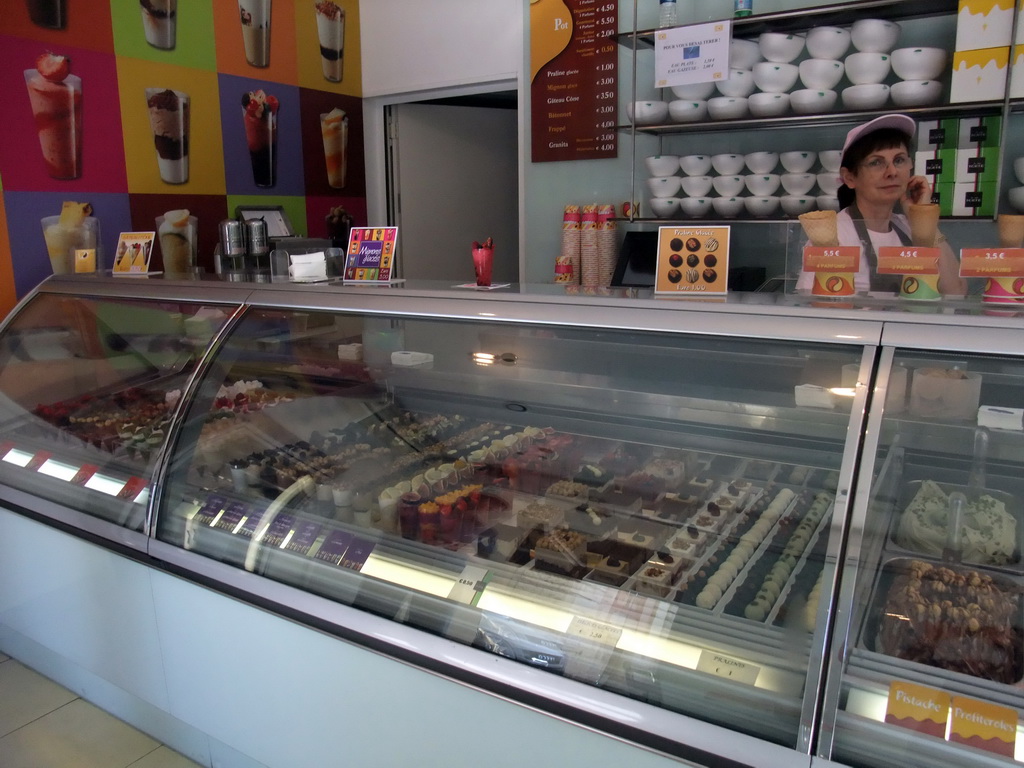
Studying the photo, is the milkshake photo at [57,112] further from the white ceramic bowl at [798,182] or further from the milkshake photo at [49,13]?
the white ceramic bowl at [798,182]

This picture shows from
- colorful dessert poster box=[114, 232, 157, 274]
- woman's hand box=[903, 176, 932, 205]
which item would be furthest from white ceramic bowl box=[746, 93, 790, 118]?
colorful dessert poster box=[114, 232, 157, 274]

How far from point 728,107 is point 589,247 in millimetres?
1017

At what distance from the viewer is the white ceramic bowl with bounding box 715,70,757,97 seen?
11.5 feet

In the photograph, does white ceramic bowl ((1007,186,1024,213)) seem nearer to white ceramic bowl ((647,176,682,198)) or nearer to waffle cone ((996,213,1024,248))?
white ceramic bowl ((647,176,682,198))

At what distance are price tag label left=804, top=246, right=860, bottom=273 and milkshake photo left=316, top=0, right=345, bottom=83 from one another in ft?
13.7

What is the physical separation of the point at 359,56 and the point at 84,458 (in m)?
3.70

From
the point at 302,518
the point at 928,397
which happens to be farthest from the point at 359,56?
the point at 928,397

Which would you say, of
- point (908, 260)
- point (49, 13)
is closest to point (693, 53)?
point (908, 260)

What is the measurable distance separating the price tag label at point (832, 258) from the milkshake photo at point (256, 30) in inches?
152

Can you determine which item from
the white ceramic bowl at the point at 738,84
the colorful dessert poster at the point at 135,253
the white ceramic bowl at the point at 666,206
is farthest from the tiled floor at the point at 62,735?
the white ceramic bowl at the point at 738,84

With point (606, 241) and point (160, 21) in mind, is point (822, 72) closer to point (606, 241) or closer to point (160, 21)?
point (606, 241)

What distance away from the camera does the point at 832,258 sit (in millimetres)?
1539

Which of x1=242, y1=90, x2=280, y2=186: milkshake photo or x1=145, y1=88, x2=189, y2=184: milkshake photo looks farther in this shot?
x1=242, y1=90, x2=280, y2=186: milkshake photo

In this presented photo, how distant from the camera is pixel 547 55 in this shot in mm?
4383
